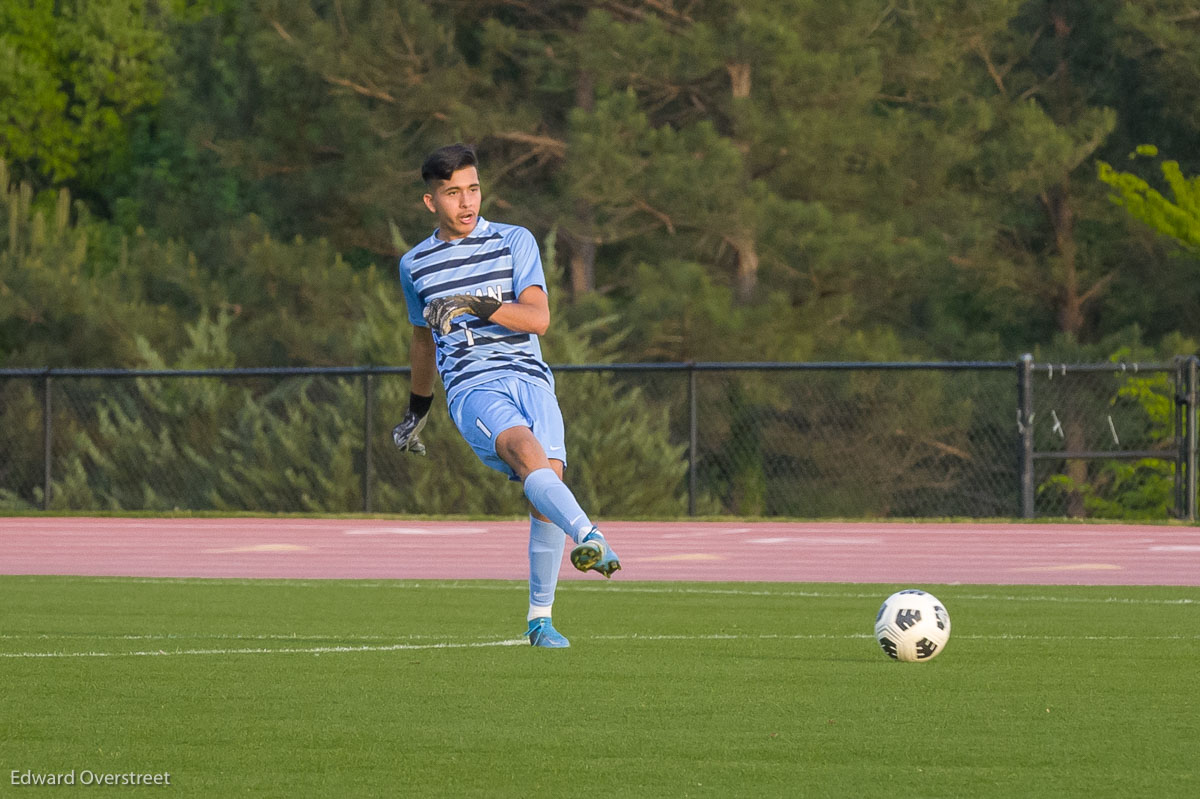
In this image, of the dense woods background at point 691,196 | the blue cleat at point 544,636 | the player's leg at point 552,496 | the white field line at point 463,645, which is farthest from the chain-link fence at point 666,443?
the player's leg at point 552,496

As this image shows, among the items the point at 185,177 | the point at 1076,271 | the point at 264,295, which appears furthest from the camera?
the point at 185,177

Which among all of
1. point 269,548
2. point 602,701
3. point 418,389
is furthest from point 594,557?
point 269,548

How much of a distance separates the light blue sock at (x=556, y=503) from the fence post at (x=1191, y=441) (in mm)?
14413

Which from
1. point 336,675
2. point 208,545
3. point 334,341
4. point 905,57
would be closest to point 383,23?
point 334,341

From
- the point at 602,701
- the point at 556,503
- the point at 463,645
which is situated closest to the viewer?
the point at 602,701

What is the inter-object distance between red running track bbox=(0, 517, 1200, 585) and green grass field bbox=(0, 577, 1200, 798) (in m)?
3.01

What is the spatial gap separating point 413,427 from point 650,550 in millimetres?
8201

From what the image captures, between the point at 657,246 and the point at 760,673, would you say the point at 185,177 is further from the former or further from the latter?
the point at 760,673

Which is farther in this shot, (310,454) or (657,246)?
(657,246)

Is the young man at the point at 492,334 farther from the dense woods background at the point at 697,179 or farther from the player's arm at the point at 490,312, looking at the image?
the dense woods background at the point at 697,179

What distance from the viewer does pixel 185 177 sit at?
44.9 meters

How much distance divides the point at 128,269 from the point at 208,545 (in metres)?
20.2

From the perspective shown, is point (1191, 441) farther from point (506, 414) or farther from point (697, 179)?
point (506, 414)

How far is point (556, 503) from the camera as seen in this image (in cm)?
836
